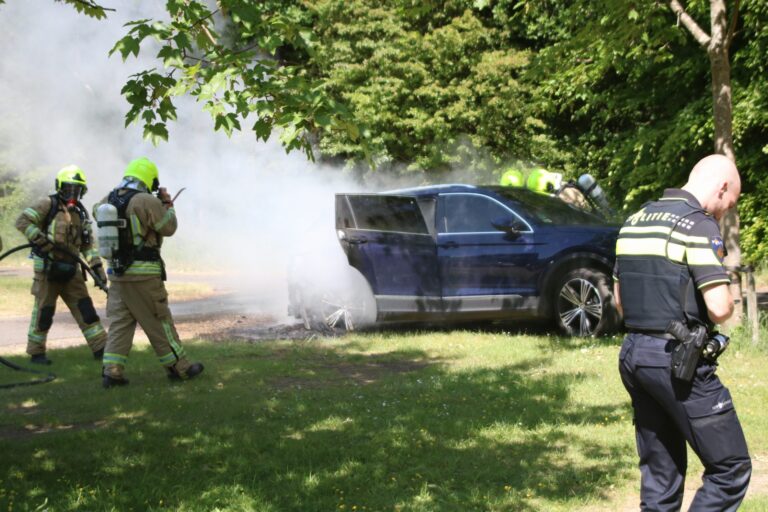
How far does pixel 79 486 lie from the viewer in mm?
4793

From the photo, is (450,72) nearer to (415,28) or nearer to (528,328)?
(415,28)

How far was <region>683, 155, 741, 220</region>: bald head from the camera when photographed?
3.65 meters

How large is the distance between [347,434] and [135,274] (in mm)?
2861

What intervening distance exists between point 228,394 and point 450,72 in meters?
13.3

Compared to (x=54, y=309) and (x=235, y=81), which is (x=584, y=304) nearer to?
(x=235, y=81)

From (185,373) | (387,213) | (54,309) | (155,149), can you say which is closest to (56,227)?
(54,309)

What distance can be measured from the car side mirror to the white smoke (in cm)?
760

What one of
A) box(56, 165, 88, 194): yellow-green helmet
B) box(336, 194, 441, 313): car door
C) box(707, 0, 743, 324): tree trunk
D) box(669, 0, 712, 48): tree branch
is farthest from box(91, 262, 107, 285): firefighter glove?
box(669, 0, 712, 48): tree branch

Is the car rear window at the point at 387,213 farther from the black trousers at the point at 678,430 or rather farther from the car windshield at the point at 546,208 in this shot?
the black trousers at the point at 678,430

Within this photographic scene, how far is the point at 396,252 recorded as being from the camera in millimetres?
9938

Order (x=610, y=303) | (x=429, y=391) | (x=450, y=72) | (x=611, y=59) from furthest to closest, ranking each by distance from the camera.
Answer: (x=450, y=72) → (x=611, y=59) → (x=610, y=303) → (x=429, y=391)

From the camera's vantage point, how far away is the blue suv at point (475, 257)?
931 centimetres

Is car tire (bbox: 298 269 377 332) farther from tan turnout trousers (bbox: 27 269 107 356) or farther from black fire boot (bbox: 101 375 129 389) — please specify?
black fire boot (bbox: 101 375 129 389)

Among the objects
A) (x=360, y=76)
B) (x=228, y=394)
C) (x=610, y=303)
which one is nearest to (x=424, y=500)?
(x=228, y=394)
